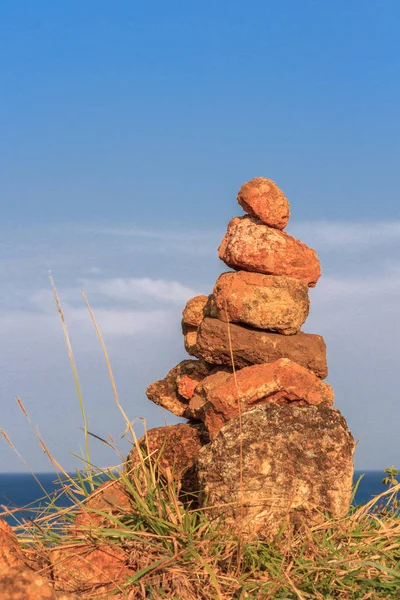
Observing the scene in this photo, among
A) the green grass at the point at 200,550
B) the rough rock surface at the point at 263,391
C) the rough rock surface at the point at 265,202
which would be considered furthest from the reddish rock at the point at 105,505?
the rough rock surface at the point at 265,202

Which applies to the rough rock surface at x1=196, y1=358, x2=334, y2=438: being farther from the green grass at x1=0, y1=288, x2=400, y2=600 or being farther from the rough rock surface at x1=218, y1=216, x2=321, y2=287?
the rough rock surface at x1=218, y1=216, x2=321, y2=287

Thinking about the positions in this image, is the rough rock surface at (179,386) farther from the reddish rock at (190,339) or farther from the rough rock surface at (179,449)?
the rough rock surface at (179,449)

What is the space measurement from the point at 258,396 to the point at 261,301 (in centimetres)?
135

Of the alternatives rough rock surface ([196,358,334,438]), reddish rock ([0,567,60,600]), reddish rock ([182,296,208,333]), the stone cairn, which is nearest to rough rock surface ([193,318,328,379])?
the stone cairn

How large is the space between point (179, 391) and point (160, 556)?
12.0 ft

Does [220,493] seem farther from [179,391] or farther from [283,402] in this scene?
[179,391]

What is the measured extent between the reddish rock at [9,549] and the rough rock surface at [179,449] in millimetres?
1686

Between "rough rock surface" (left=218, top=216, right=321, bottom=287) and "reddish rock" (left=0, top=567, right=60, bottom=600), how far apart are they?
497 centimetres

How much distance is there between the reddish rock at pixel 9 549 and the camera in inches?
245

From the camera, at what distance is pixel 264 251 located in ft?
29.8

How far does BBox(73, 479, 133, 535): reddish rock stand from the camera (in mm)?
7184

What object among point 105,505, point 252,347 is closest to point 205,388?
point 252,347

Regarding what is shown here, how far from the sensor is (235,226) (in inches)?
371

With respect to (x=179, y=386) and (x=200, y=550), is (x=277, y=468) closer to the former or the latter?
(x=200, y=550)
